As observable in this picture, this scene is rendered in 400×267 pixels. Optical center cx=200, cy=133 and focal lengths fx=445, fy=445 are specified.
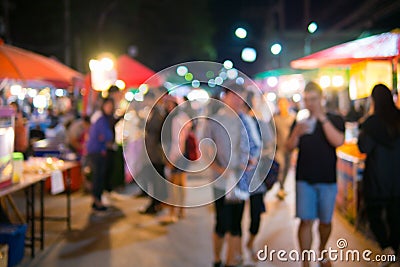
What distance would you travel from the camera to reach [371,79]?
600 cm

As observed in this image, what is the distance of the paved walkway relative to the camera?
4965 mm

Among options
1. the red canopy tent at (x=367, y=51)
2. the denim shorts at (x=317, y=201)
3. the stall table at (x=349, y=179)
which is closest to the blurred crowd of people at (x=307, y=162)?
the denim shorts at (x=317, y=201)

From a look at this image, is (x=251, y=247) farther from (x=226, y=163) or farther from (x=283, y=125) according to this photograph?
(x=283, y=125)

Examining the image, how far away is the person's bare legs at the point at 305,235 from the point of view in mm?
4285

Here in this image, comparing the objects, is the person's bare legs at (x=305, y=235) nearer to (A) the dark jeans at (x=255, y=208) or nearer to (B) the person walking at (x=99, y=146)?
(A) the dark jeans at (x=255, y=208)

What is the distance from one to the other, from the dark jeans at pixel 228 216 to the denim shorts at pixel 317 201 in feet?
1.91

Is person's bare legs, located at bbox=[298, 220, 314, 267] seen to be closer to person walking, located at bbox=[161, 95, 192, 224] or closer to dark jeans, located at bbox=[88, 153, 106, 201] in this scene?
person walking, located at bbox=[161, 95, 192, 224]

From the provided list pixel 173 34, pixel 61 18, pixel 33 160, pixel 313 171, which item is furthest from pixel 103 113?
pixel 173 34

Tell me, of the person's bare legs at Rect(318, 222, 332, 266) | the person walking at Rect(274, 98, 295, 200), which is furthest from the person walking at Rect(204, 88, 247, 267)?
the person walking at Rect(274, 98, 295, 200)

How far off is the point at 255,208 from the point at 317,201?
2.41 ft

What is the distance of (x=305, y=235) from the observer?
14.2 ft

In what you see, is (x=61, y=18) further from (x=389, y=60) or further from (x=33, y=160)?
(x=389, y=60)

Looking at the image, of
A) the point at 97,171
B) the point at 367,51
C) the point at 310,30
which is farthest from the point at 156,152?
the point at 310,30

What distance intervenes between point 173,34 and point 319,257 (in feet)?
64.9
